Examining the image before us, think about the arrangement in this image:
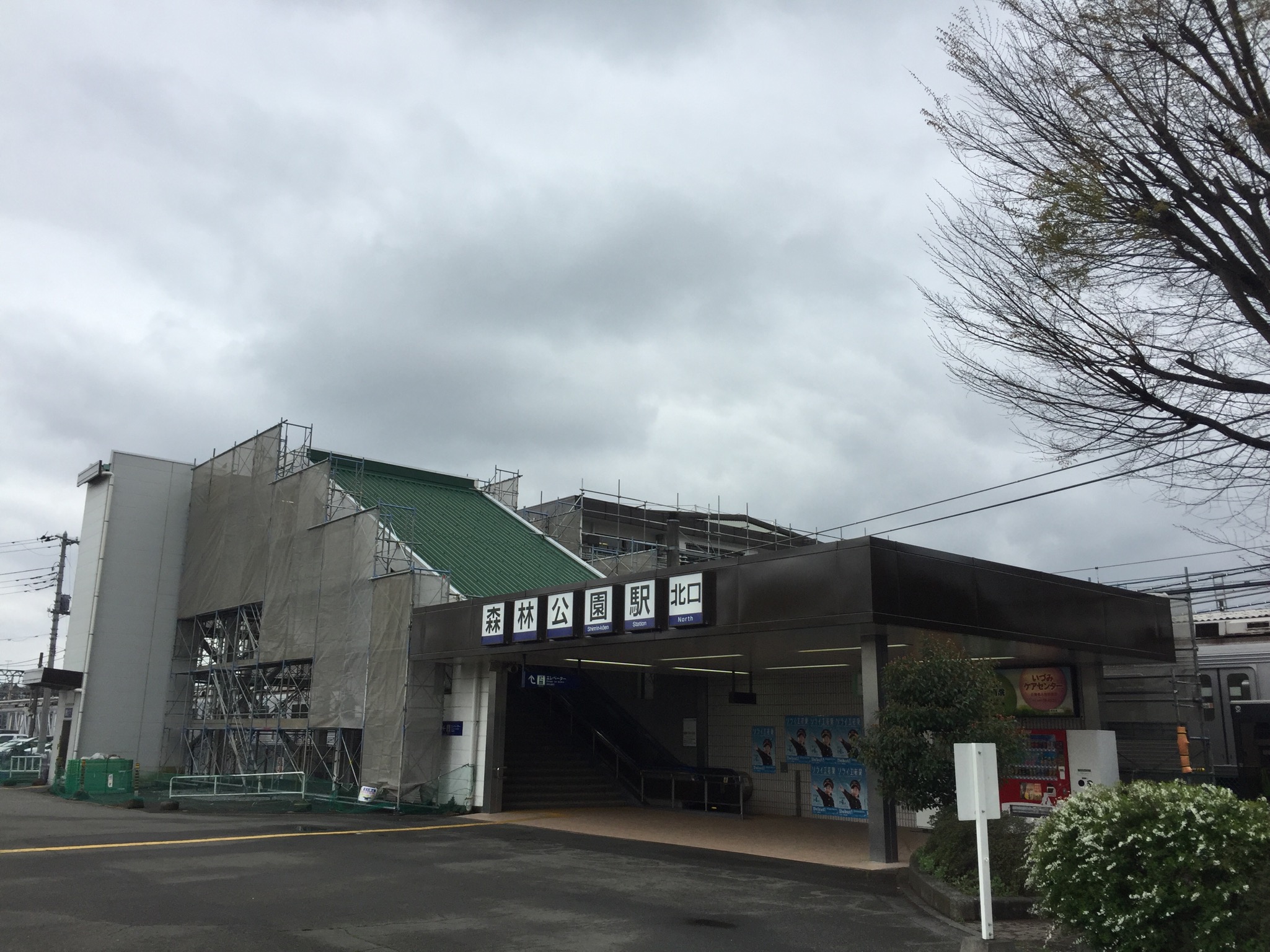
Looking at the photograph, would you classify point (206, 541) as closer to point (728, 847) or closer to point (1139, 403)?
point (728, 847)

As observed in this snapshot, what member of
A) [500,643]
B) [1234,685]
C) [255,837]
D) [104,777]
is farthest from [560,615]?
[104,777]

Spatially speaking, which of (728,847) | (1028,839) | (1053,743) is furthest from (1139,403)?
(1053,743)

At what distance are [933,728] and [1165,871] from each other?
626cm

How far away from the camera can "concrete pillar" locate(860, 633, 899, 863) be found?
50.1ft

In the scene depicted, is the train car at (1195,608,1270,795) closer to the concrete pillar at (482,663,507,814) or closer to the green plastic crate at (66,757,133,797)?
the concrete pillar at (482,663,507,814)

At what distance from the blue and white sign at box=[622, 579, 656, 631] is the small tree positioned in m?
4.53

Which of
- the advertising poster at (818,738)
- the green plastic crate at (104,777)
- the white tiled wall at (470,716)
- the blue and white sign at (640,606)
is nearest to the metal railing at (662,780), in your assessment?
the advertising poster at (818,738)

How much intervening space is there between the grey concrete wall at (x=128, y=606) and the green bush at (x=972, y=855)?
29150mm

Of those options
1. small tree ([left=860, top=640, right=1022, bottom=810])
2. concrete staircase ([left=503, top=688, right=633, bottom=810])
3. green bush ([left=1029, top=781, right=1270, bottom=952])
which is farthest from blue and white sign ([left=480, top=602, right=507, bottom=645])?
green bush ([left=1029, top=781, right=1270, bottom=952])

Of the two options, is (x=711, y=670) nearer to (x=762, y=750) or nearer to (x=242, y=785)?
(x=762, y=750)

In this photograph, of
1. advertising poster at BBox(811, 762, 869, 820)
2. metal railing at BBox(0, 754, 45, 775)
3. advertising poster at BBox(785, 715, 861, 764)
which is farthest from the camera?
metal railing at BBox(0, 754, 45, 775)

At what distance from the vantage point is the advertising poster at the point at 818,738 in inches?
882

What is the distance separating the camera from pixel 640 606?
58.7 feet

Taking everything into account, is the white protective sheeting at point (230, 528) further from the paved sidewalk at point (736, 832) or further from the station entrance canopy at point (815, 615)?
the paved sidewalk at point (736, 832)
